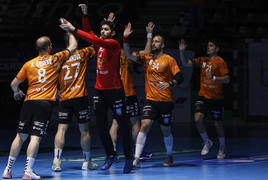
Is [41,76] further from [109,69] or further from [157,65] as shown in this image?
[157,65]

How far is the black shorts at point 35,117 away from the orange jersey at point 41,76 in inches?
3.9

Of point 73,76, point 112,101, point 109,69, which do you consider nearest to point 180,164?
point 112,101

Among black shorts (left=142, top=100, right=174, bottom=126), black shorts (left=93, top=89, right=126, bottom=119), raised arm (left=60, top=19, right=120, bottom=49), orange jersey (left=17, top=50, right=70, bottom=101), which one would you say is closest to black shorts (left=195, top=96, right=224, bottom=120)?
black shorts (left=142, top=100, right=174, bottom=126)

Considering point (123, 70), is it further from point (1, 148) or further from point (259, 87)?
point (259, 87)

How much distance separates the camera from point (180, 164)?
1036 centimetres

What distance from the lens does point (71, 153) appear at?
477 inches

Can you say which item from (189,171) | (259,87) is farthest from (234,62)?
(189,171)

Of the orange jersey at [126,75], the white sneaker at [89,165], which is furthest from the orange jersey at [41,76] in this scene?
the orange jersey at [126,75]

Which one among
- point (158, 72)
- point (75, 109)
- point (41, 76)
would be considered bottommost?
point (75, 109)

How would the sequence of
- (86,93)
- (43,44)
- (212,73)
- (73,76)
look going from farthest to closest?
(212,73), (86,93), (73,76), (43,44)

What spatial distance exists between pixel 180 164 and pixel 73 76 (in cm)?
258

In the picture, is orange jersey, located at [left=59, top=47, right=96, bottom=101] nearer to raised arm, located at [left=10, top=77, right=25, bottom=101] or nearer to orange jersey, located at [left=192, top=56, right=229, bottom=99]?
raised arm, located at [left=10, top=77, right=25, bottom=101]

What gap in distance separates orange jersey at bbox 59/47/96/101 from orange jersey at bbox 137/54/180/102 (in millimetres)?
1073

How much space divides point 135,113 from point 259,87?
11.2m
